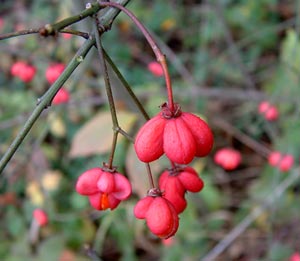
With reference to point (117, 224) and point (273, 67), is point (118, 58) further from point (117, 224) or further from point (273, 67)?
point (117, 224)

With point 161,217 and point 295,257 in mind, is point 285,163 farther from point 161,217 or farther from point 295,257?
point 161,217

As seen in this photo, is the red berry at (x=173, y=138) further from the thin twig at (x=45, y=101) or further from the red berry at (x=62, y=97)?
the red berry at (x=62, y=97)

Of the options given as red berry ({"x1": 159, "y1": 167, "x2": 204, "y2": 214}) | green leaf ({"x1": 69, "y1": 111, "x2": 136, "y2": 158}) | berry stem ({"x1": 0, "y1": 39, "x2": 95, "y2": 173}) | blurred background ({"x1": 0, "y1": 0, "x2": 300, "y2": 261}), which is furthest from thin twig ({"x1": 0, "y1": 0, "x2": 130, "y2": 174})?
green leaf ({"x1": 69, "y1": 111, "x2": 136, "y2": 158})

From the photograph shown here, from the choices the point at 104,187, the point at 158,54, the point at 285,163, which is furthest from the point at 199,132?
the point at 285,163

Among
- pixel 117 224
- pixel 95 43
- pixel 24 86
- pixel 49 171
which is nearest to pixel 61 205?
pixel 49 171

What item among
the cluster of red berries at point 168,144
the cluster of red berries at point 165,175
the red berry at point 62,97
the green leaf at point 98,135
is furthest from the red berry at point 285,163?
the cluster of red berries at point 168,144
